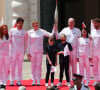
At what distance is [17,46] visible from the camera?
7.96 meters

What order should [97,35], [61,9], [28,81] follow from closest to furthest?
[97,35] < [28,81] < [61,9]

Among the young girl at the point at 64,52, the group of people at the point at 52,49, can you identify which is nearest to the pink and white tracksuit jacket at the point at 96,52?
the group of people at the point at 52,49

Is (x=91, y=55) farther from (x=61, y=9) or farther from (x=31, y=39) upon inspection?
(x=61, y=9)

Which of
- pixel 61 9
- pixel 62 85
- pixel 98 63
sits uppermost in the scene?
pixel 61 9

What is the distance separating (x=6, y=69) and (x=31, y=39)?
873 mm

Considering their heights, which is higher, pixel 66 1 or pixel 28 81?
pixel 66 1

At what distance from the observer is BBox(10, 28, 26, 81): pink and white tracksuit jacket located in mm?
7934

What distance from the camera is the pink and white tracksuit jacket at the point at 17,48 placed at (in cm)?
793

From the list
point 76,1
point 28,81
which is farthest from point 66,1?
point 28,81

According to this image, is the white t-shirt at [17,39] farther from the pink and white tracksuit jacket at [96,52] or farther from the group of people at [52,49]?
the pink and white tracksuit jacket at [96,52]

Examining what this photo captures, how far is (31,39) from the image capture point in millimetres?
7996

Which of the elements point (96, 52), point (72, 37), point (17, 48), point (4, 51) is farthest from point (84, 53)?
point (4, 51)

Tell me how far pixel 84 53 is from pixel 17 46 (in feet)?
4.94

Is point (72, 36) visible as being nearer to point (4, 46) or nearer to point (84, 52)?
point (84, 52)
